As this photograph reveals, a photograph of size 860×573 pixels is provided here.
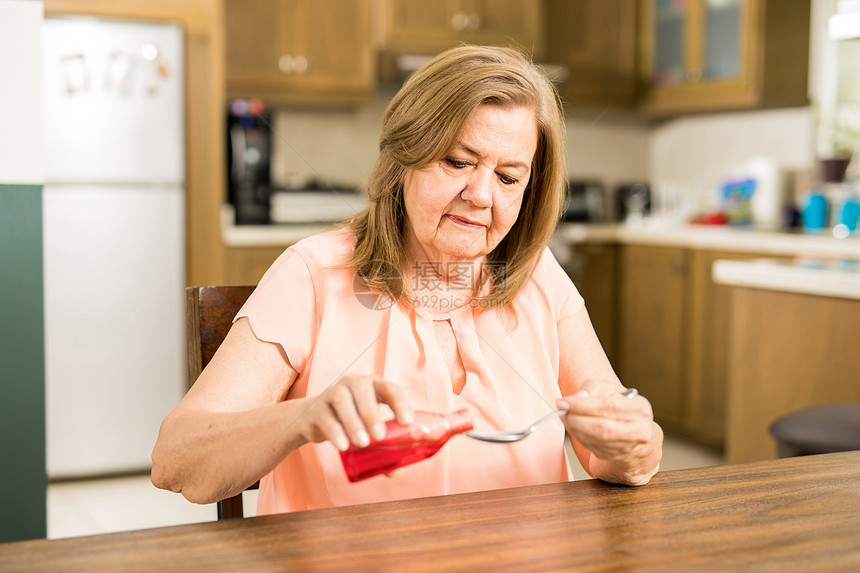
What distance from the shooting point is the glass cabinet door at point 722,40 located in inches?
147

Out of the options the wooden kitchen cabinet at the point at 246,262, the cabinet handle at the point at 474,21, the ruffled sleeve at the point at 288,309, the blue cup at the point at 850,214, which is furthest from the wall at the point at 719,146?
the ruffled sleeve at the point at 288,309

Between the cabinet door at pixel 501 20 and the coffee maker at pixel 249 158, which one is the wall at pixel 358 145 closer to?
the coffee maker at pixel 249 158

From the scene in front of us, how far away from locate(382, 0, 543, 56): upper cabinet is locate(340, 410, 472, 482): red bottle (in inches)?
124

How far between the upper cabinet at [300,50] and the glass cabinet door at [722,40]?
4.65ft

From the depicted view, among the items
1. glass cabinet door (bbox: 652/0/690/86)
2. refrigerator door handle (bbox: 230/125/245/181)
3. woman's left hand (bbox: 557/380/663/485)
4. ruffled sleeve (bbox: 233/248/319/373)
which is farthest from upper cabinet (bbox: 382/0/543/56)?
woman's left hand (bbox: 557/380/663/485)

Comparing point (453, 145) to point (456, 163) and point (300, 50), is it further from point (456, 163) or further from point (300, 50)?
point (300, 50)

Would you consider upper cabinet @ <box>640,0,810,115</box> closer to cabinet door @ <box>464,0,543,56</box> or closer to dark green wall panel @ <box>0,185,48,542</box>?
cabinet door @ <box>464,0,543,56</box>

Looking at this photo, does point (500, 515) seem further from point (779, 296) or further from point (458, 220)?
point (779, 296)

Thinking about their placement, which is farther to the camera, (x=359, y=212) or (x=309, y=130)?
(x=309, y=130)

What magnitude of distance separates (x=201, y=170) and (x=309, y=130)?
0.88 m

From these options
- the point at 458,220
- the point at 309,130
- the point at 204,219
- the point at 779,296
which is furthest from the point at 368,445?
the point at 309,130

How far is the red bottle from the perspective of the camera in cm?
74

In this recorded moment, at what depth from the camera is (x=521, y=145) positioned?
3.52 ft

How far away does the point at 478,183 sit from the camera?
105 cm
